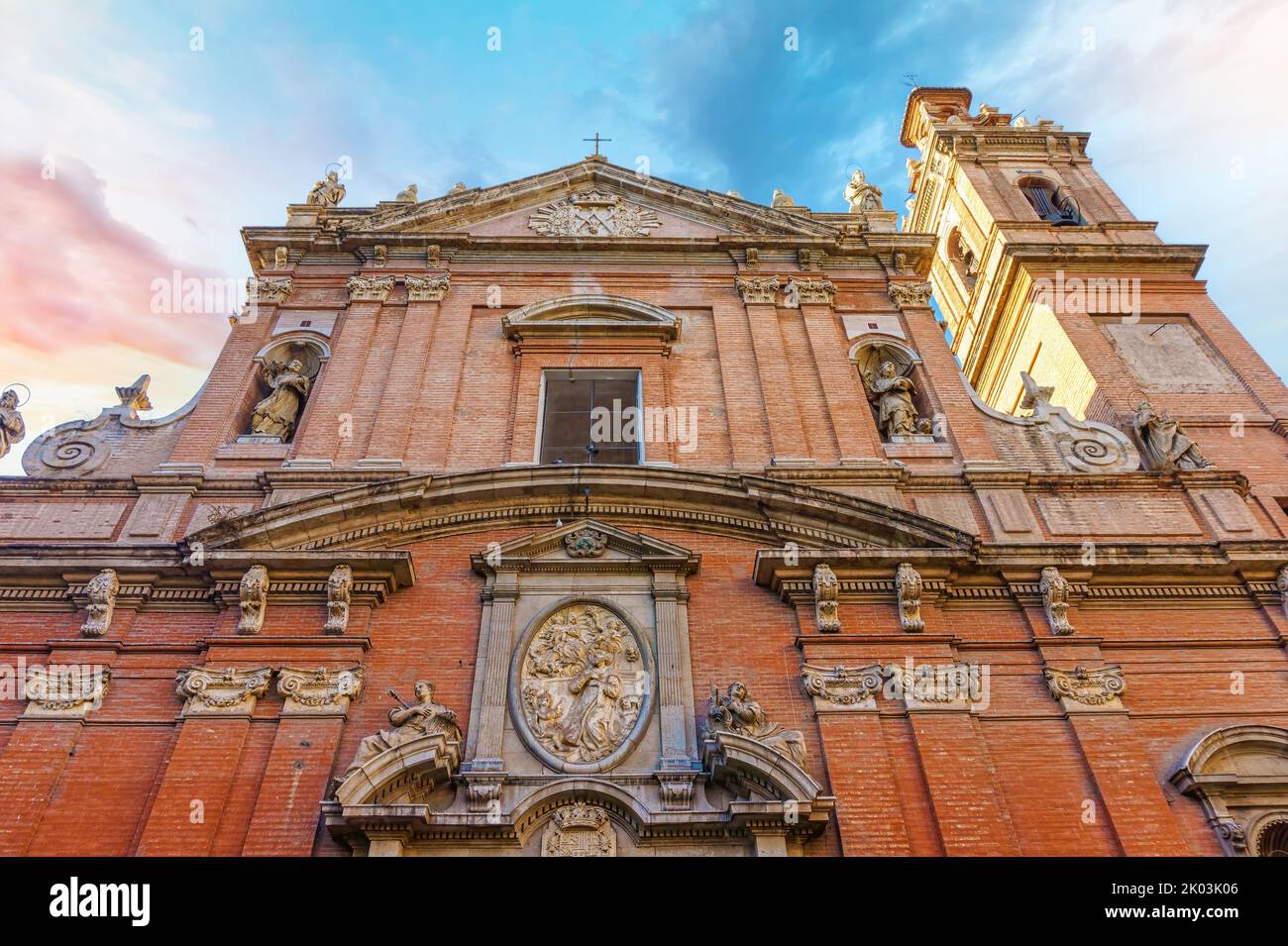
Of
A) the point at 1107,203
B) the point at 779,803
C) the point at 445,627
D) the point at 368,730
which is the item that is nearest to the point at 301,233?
the point at 445,627

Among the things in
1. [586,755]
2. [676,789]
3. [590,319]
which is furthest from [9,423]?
[676,789]

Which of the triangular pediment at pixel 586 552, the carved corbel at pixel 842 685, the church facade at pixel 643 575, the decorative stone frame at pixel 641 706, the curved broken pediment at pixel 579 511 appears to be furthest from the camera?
the curved broken pediment at pixel 579 511

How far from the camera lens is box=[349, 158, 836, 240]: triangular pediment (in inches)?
634

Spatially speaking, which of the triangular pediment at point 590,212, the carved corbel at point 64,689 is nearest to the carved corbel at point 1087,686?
the triangular pediment at point 590,212

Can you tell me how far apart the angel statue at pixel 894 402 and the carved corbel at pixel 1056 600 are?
122 inches

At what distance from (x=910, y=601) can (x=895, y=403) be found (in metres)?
3.94

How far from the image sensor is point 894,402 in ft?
44.1

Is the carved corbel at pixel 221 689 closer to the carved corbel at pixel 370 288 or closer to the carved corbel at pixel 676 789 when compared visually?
the carved corbel at pixel 676 789

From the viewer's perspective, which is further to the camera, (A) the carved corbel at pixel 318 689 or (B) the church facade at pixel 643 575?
(A) the carved corbel at pixel 318 689

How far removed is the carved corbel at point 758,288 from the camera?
14.9 meters

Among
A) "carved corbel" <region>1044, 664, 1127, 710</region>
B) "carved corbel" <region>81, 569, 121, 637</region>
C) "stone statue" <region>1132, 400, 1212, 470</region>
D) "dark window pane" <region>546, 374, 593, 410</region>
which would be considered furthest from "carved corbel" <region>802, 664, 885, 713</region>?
"carved corbel" <region>81, 569, 121, 637</region>

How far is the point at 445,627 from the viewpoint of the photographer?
34.3 ft

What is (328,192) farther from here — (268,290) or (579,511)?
(579,511)
